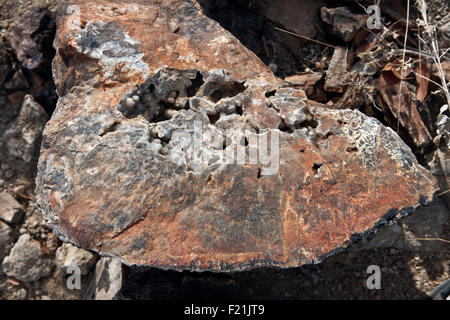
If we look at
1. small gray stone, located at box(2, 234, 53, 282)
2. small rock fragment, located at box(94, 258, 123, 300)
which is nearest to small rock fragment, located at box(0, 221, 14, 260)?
small gray stone, located at box(2, 234, 53, 282)

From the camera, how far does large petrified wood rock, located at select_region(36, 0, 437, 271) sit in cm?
181

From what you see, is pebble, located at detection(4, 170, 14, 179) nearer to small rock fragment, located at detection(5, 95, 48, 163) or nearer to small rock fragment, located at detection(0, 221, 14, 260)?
small rock fragment, located at detection(5, 95, 48, 163)

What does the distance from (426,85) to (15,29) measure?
3168mm

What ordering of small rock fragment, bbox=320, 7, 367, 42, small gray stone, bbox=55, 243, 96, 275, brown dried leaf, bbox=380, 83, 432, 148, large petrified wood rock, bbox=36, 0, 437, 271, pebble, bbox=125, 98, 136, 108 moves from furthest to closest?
small gray stone, bbox=55, 243, 96, 275, small rock fragment, bbox=320, 7, 367, 42, brown dried leaf, bbox=380, 83, 432, 148, pebble, bbox=125, 98, 136, 108, large petrified wood rock, bbox=36, 0, 437, 271

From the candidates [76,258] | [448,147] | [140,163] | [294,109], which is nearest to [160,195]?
[140,163]

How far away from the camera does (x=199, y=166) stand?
188cm

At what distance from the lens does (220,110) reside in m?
2.01

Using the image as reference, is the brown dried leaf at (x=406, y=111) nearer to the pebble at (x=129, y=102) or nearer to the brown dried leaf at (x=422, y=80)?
the brown dried leaf at (x=422, y=80)

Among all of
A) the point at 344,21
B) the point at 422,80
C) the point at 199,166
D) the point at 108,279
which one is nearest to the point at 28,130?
the point at 108,279

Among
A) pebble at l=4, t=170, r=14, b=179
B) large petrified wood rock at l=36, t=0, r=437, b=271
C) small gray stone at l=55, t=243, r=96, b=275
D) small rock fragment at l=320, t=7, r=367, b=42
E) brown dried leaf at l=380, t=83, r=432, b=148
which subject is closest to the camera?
large petrified wood rock at l=36, t=0, r=437, b=271

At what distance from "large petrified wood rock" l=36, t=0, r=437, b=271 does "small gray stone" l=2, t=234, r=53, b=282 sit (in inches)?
47.5

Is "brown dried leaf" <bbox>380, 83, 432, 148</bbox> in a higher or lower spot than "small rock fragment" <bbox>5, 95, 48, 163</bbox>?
higher

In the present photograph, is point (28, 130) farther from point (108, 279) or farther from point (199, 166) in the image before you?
point (199, 166)

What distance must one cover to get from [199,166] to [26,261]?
2.00m
